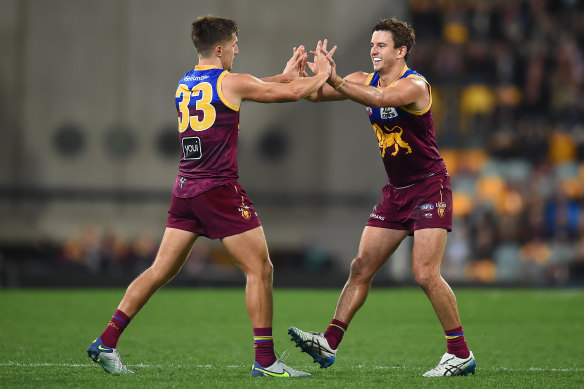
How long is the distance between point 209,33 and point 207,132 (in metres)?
0.71

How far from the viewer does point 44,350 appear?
8078 mm

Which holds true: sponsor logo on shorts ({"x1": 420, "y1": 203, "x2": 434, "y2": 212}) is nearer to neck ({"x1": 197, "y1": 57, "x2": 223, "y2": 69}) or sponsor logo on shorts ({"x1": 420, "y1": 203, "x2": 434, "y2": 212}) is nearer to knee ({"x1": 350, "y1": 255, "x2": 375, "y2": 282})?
knee ({"x1": 350, "y1": 255, "x2": 375, "y2": 282})

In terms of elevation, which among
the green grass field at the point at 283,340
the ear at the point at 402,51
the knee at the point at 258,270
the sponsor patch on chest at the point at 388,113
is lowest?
the green grass field at the point at 283,340

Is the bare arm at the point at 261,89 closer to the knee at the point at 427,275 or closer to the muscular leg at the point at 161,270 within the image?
the muscular leg at the point at 161,270

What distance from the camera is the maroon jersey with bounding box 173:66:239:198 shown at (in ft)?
21.2

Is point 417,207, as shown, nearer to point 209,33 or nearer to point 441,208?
point 441,208

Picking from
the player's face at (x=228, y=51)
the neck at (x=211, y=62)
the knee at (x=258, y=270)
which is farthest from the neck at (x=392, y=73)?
the knee at (x=258, y=270)

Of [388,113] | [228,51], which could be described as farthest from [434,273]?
[228,51]

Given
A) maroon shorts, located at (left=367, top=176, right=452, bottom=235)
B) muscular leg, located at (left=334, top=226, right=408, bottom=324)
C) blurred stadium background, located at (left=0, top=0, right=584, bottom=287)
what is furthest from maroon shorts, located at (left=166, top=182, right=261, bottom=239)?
blurred stadium background, located at (left=0, top=0, right=584, bottom=287)

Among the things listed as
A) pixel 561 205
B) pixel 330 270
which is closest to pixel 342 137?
pixel 330 270

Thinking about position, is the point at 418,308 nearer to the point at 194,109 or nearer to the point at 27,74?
the point at 194,109

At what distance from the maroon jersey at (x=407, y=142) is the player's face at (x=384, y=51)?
0.15m

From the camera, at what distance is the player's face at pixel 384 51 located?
7.10 m

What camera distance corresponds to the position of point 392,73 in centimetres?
717
